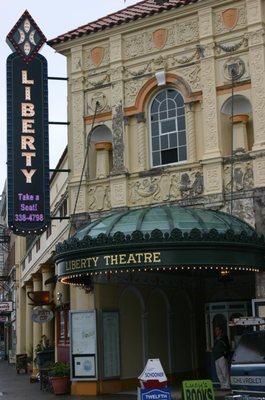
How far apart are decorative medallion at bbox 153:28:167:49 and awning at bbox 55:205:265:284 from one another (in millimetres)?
5155

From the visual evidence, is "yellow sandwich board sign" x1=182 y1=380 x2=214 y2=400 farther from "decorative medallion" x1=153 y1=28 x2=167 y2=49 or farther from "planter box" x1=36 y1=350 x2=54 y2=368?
"planter box" x1=36 y1=350 x2=54 y2=368

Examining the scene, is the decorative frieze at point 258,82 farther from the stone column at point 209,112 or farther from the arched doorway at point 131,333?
the arched doorway at point 131,333

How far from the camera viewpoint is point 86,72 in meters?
21.9

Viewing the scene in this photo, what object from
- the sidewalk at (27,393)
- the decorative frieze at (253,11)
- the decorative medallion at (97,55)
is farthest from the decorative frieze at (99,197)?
the decorative frieze at (253,11)

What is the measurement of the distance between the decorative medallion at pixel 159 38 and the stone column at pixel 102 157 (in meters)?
3.22

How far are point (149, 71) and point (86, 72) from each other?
7.23 feet

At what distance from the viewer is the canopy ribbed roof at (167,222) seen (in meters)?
17.4

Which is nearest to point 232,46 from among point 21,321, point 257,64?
point 257,64

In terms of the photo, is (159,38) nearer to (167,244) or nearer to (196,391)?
(167,244)

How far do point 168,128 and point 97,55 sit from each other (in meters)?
3.30

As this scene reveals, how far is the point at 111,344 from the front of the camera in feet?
66.9

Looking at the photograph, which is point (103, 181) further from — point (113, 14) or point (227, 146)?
point (113, 14)

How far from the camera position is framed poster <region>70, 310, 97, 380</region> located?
20156 millimetres

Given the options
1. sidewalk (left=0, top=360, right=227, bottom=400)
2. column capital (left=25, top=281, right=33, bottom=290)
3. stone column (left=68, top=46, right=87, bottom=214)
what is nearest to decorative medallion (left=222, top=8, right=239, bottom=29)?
stone column (left=68, top=46, right=87, bottom=214)
